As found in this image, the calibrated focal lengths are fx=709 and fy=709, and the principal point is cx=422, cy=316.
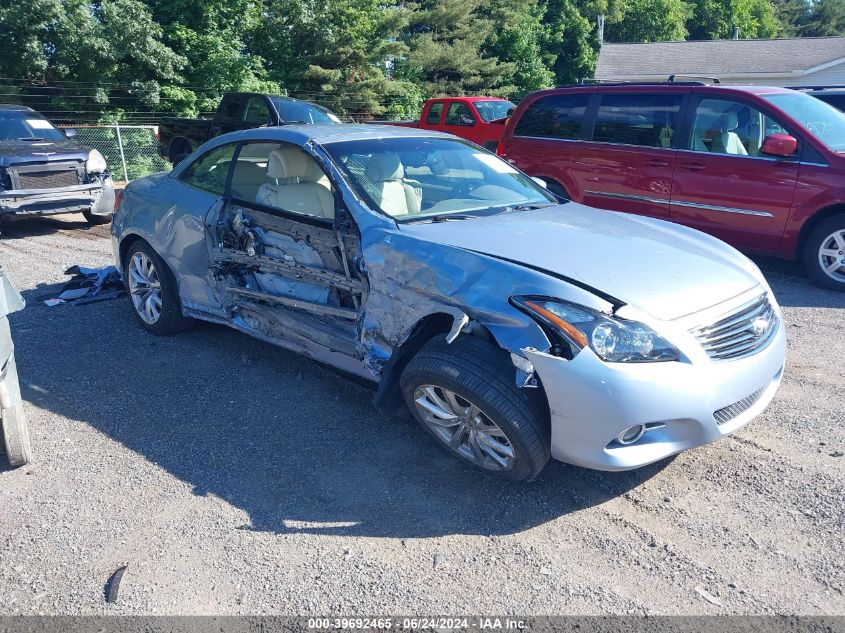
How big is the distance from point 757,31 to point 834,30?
13256 millimetres

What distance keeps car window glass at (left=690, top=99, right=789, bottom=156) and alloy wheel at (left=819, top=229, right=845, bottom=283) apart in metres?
1.10

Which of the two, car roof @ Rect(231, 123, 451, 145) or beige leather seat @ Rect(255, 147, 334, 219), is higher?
car roof @ Rect(231, 123, 451, 145)

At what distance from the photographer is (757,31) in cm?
6038

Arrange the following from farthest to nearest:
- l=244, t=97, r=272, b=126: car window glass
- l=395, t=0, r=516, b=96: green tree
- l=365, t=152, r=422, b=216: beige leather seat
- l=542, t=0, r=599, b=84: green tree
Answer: l=542, t=0, r=599, b=84: green tree
l=395, t=0, r=516, b=96: green tree
l=244, t=97, r=272, b=126: car window glass
l=365, t=152, r=422, b=216: beige leather seat

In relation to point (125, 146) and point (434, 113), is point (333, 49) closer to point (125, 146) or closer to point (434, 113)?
point (434, 113)

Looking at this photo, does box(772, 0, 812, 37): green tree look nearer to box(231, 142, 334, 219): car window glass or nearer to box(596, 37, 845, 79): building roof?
box(596, 37, 845, 79): building roof

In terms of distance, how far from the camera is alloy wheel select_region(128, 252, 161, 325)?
5480 millimetres

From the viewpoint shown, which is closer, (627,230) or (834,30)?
(627,230)

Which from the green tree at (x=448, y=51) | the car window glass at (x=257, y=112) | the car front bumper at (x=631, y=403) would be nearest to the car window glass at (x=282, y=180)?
the car front bumper at (x=631, y=403)

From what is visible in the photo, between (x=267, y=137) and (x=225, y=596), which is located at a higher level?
(x=267, y=137)

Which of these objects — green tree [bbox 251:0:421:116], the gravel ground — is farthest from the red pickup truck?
the gravel ground

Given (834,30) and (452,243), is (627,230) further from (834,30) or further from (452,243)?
(834,30)

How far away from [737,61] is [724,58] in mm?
661

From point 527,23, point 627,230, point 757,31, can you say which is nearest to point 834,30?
point 757,31
